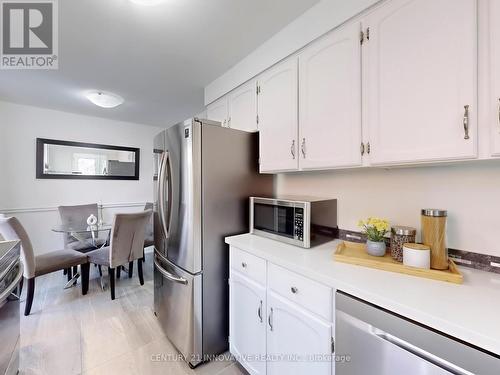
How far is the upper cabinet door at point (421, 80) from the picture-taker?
857 mm

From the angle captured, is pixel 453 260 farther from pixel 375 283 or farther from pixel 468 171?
pixel 375 283

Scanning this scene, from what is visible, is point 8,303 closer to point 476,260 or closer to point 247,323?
point 247,323

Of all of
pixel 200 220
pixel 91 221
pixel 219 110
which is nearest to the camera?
pixel 200 220

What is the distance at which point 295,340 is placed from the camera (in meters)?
1.13

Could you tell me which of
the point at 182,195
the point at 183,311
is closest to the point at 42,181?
the point at 182,195

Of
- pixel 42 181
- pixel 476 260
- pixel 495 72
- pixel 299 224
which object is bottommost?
pixel 476 260

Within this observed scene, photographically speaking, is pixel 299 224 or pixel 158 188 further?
pixel 158 188

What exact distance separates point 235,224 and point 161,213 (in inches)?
25.8

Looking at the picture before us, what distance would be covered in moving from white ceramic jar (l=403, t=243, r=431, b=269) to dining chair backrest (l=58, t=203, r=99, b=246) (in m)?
3.60

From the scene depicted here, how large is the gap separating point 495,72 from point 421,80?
0.23m

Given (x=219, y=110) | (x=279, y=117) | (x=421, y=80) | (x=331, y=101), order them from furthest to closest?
1. (x=219, y=110)
2. (x=279, y=117)
3. (x=331, y=101)
4. (x=421, y=80)

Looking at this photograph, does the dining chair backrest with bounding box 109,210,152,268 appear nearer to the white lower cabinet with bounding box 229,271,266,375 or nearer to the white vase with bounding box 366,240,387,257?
the white lower cabinet with bounding box 229,271,266,375

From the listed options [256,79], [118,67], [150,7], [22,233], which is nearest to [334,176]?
[256,79]

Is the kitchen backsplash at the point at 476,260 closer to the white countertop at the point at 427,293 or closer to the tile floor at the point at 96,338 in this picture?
the white countertop at the point at 427,293
